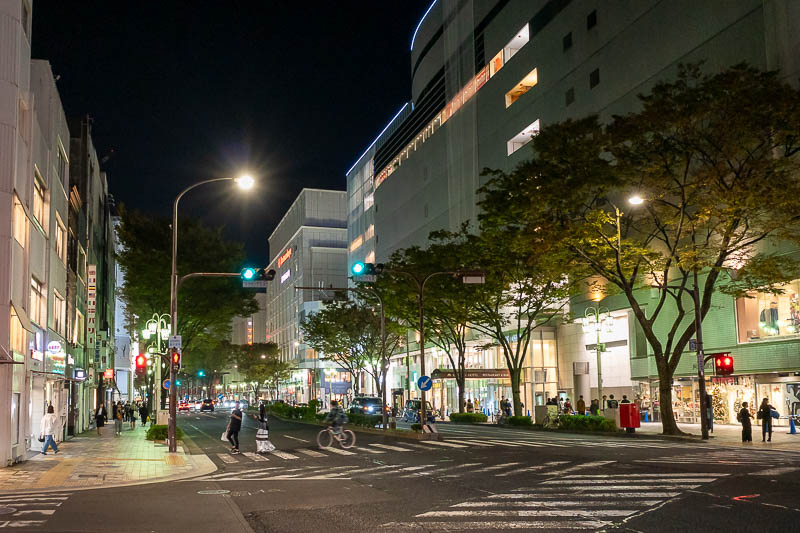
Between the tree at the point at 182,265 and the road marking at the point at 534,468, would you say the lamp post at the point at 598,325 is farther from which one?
the road marking at the point at 534,468

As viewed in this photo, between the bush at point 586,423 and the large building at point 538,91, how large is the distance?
6530mm

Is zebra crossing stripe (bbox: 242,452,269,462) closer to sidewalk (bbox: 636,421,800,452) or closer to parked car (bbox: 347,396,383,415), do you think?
sidewalk (bbox: 636,421,800,452)

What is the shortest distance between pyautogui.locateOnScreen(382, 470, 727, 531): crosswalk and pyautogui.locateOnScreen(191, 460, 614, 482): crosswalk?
1.88 metres

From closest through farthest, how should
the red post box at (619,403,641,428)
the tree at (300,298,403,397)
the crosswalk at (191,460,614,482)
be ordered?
the crosswalk at (191,460,614,482) < the red post box at (619,403,641,428) < the tree at (300,298,403,397)

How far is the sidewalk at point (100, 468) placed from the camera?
18.2m

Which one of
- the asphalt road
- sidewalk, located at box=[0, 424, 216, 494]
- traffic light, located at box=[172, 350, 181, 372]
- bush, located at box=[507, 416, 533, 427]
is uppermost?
traffic light, located at box=[172, 350, 181, 372]

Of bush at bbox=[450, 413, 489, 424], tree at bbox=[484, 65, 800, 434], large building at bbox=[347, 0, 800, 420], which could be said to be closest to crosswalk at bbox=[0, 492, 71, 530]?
tree at bbox=[484, 65, 800, 434]

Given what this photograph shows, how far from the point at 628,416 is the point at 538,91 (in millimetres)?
30884

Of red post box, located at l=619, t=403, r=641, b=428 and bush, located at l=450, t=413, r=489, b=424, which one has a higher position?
red post box, located at l=619, t=403, r=641, b=428

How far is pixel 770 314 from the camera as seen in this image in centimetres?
3741

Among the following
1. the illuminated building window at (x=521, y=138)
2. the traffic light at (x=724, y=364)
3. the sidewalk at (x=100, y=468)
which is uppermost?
the illuminated building window at (x=521, y=138)

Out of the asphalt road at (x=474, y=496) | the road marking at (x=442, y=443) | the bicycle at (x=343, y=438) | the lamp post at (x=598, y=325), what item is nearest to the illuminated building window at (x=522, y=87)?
the lamp post at (x=598, y=325)

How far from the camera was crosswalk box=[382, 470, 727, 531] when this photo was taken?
1138 centimetres

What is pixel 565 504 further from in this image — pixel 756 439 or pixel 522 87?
pixel 522 87
